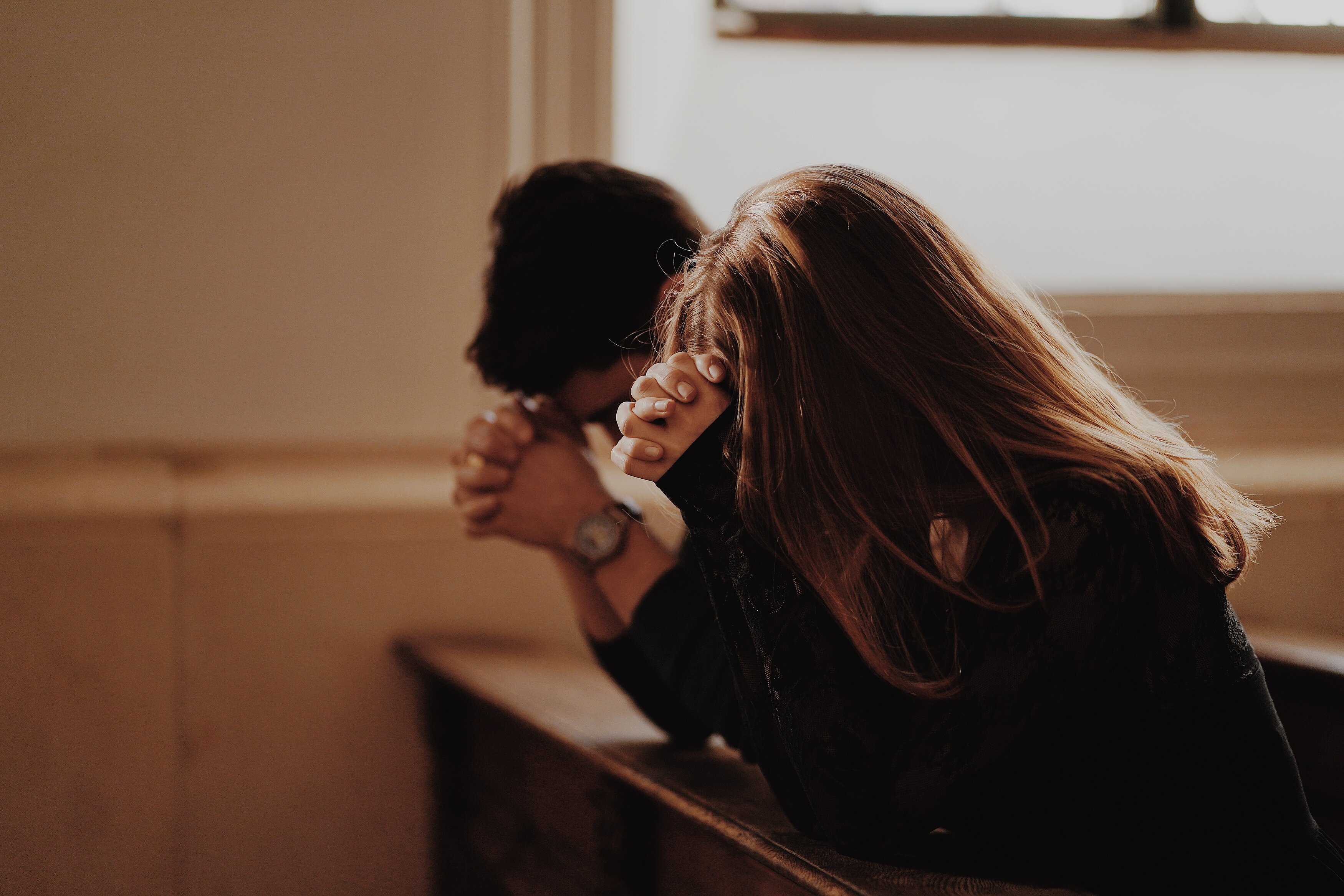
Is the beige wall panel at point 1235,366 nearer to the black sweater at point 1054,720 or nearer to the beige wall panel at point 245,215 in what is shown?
the beige wall panel at point 245,215

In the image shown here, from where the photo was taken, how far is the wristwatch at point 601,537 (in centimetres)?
134

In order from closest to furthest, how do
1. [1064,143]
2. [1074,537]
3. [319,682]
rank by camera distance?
[1074,537], [319,682], [1064,143]

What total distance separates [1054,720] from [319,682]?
163 cm

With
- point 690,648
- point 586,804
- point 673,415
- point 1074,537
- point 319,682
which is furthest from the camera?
point 319,682

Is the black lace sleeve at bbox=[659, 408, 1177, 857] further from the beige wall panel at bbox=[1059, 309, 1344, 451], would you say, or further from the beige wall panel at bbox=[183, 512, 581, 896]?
the beige wall panel at bbox=[1059, 309, 1344, 451]

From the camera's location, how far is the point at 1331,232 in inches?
109

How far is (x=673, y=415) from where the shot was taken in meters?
0.98

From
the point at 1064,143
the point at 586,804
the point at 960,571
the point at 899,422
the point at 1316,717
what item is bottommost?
the point at 586,804

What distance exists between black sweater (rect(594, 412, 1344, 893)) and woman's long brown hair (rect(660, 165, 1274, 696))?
2 centimetres

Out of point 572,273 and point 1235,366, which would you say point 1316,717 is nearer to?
point 1235,366

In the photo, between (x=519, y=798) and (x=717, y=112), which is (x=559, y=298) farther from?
(x=717, y=112)

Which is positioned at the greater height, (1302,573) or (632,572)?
(632,572)

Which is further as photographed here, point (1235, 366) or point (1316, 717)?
point (1235, 366)

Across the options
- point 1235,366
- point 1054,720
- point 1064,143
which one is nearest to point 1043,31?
point 1064,143
